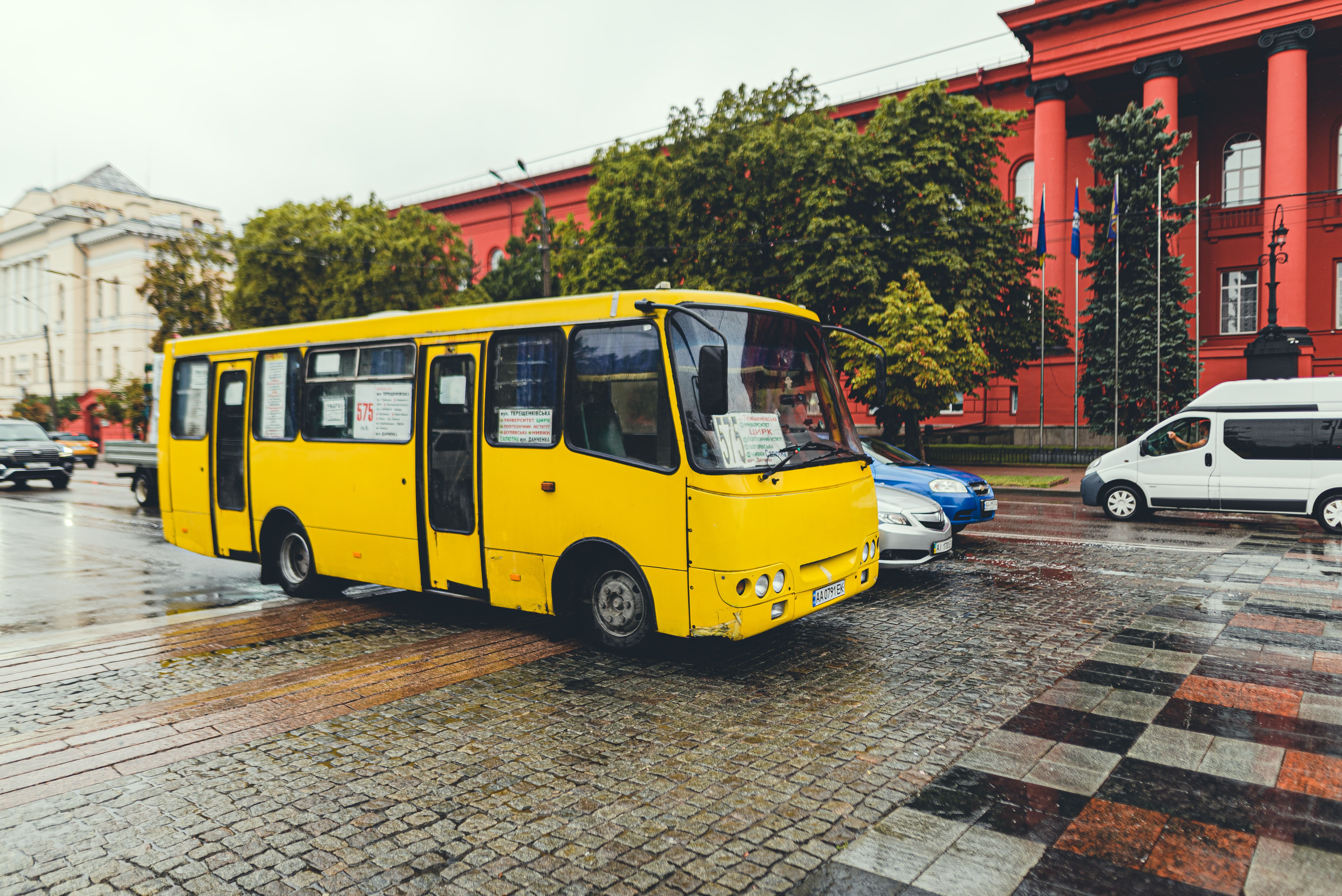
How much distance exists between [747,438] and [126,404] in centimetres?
4706

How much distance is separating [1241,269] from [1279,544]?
24962 mm

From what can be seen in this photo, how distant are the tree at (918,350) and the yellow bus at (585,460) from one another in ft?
50.1

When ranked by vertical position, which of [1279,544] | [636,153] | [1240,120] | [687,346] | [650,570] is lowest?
[1279,544]

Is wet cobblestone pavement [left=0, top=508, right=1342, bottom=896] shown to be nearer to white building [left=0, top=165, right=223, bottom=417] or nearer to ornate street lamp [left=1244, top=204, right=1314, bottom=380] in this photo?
ornate street lamp [left=1244, top=204, right=1314, bottom=380]

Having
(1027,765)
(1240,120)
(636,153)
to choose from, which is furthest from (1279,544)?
(1240,120)

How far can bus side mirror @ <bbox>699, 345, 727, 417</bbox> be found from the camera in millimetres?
5770

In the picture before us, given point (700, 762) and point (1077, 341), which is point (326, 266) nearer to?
point (1077, 341)

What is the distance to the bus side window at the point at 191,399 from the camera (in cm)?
1028

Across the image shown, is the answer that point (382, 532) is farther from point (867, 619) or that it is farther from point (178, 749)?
point (867, 619)

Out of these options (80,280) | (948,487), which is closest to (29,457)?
(948,487)

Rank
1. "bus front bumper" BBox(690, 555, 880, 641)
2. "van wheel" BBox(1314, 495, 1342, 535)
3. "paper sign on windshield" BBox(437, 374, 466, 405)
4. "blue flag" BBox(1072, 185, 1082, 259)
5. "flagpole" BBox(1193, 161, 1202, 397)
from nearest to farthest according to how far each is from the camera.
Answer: "bus front bumper" BBox(690, 555, 880, 641) → "paper sign on windshield" BBox(437, 374, 466, 405) → "van wheel" BBox(1314, 495, 1342, 535) → "blue flag" BBox(1072, 185, 1082, 259) → "flagpole" BBox(1193, 161, 1202, 397)

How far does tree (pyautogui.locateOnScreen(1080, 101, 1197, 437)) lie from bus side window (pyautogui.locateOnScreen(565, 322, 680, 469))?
24.2 metres

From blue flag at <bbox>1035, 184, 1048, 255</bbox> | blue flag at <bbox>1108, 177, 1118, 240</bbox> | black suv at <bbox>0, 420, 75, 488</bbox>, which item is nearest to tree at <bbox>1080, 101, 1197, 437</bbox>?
Answer: blue flag at <bbox>1108, 177, 1118, 240</bbox>

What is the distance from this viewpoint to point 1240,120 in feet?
109
